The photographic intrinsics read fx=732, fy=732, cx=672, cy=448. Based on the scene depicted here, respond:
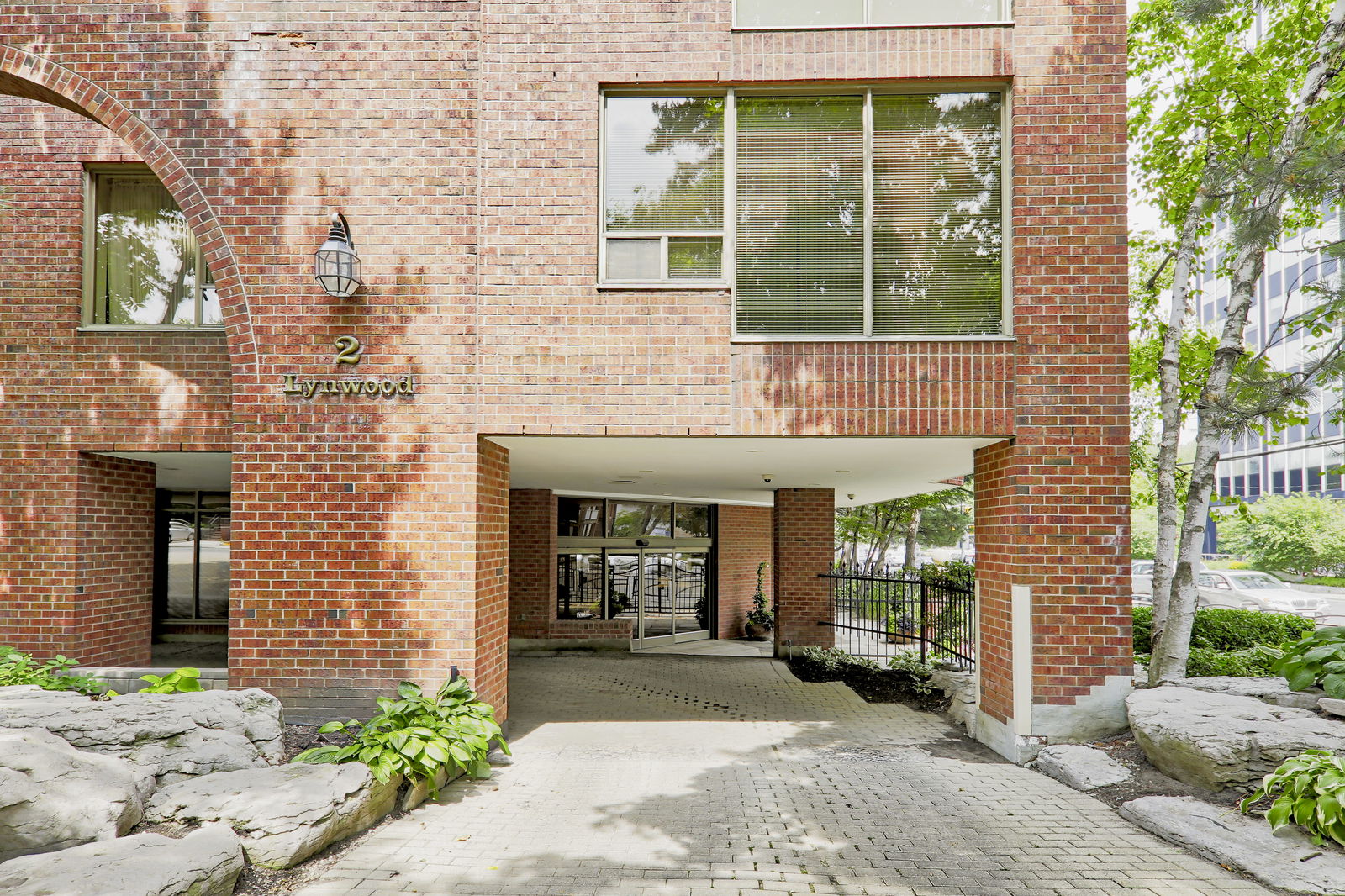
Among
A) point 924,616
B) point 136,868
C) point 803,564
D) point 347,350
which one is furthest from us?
point 803,564

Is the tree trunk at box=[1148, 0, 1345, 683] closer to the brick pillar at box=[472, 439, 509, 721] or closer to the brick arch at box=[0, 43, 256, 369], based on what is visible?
the brick pillar at box=[472, 439, 509, 721]

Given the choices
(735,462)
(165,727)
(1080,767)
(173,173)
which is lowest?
(1080,767)

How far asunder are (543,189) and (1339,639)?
25.0 ft

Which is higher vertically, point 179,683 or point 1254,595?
point 179,683

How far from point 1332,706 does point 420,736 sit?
6.75 metres

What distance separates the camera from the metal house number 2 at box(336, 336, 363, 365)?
6.11 metres

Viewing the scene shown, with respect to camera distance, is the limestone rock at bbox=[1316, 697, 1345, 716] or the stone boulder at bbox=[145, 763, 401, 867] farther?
the limestone rock at bbox=[1316, 697, 1345, 716]

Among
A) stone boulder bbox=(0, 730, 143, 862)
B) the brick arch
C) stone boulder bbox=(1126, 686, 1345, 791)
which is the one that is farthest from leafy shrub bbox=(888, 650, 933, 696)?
the brick arch

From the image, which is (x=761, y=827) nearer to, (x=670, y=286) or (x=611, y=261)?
(x=670, y=286)

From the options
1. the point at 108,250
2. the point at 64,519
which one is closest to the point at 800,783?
the point at 64,519

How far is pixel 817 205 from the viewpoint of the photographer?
633cm

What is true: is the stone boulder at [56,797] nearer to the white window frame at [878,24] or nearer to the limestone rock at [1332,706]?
the white window frame at [878,24]

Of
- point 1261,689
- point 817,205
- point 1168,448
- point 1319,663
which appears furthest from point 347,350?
point 1319,663

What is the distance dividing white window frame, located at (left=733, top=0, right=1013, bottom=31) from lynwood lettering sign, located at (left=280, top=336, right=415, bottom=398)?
4146 mm
